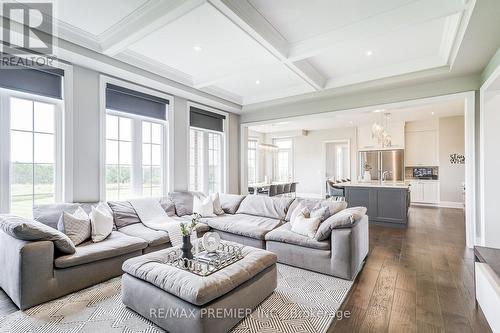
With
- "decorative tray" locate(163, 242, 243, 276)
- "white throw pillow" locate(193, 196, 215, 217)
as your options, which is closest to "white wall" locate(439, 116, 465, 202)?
"white throw pillow" locate(193, 196, 215, 217)

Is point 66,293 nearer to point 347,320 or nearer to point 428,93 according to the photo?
point 347,320

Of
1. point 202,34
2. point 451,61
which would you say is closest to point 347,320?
point 202,34

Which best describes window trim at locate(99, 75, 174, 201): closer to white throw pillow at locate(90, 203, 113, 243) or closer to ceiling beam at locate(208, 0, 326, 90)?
white throw pillow at locate(90, 203, 113, 243)

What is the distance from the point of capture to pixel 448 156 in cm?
761

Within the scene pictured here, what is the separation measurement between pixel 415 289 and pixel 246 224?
2177mm

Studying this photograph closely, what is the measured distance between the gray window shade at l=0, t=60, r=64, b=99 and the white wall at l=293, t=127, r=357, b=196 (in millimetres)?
8640

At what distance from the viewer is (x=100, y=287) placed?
2.59 meters

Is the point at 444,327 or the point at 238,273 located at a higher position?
the point at 238,273

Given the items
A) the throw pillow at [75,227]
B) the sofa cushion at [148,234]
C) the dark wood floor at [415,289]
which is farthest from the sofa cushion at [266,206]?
the throw pillow at [75,227]

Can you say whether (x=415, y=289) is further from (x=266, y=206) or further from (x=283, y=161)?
(x=283, y=161)

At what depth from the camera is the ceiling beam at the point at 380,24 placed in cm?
238

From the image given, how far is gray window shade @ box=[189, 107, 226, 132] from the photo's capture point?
5257 millimetres

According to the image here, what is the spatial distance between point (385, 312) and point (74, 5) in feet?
14.0

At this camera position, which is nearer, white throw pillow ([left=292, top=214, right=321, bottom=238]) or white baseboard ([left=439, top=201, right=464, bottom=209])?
white throw pillow ([left=292, top=214, right=321, bottom=238])
